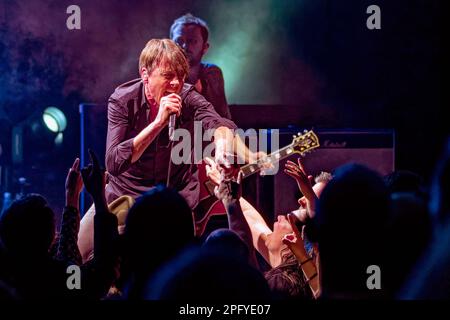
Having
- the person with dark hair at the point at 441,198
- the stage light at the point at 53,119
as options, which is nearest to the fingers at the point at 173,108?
the stage light at the point at 53,119

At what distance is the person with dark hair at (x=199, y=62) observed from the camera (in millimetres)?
4598

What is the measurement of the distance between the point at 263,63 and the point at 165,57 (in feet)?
3.96

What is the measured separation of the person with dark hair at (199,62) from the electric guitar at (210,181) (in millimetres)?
460

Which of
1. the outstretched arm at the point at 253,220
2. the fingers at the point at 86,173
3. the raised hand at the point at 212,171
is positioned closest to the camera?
the fingers at the point at 86,173

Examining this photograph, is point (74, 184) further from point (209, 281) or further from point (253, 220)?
point (209, 281)

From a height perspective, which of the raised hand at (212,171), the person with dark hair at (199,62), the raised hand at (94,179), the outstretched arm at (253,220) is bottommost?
the outstretched arm at (253,220)

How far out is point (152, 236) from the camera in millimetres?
1702

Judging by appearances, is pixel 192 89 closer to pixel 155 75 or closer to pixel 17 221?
pixel 155 75

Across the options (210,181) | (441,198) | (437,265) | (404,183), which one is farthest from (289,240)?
(437,265)

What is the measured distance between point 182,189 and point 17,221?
222 cm

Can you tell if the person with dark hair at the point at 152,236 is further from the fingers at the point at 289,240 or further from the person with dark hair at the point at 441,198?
the fingers at the point at 289,240

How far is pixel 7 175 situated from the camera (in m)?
4.86
